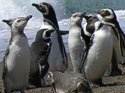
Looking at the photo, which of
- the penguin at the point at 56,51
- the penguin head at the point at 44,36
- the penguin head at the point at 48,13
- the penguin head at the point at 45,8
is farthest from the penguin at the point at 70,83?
the penguin head at the point at 45,8

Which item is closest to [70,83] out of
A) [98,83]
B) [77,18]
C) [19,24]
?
[19,24]

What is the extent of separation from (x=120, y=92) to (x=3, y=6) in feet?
78.8

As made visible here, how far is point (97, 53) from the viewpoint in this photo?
718 centimetres

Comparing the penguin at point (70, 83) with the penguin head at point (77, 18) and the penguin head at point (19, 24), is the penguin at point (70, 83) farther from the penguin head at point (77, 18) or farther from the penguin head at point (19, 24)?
the penguin head at point (77, 18)

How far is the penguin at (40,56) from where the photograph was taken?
311 inches

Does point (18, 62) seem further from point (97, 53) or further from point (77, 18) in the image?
point (77, 18)

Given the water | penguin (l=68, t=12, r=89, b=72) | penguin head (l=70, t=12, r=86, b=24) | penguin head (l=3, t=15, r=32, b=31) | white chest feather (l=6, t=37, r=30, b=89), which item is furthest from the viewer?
the water

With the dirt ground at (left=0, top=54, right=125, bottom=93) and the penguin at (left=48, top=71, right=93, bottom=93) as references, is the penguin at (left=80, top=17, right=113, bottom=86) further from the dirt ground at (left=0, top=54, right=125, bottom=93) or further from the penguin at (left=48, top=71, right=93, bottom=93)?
the penguin at (left=48, top=71, right=93, bottom=93)

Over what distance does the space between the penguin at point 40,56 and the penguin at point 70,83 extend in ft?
10.5

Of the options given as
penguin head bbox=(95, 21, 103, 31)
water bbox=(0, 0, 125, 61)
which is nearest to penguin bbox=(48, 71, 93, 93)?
penguin head bbox=(95, 21, 103, 31)

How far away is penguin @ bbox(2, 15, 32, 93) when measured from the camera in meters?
6.62

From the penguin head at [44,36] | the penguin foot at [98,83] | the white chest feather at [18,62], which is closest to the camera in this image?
the white chest feather at [18,62]

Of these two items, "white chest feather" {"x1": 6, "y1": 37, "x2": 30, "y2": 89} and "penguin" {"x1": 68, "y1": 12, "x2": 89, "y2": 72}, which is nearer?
"white chest feather" {"x1": 6, "y1": 37, "x2": 30, "y2": 89}

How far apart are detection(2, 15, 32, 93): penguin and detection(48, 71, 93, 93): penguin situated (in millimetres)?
1978
